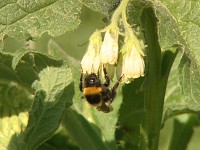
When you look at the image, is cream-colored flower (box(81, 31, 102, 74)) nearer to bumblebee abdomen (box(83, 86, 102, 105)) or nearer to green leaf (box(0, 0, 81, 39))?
green leaf (box(0, 0, 81, 39))

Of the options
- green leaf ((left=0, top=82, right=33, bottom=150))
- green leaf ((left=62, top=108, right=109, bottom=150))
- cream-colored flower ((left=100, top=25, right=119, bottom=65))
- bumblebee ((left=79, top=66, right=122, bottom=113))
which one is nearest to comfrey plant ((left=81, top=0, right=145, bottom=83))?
cream-colored flower ((left=100, top=25, right=119, bottom=65))

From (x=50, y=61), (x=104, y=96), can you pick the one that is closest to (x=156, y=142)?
(x=104, y=96)

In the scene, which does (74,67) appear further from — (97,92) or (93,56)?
(93,56)

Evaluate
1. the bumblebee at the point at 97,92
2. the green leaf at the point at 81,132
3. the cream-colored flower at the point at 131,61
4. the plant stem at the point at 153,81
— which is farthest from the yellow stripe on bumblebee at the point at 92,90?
the green leaf at the point at 81,132

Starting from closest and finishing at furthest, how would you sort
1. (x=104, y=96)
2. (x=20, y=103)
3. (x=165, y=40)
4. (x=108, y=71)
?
(x=165, y=40) < (x=108, y=71) < (x=104, y=96) < (x=20, y=103)

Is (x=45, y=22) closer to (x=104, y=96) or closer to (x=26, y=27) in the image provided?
(x=26, y=27)

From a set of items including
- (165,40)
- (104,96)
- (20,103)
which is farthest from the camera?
(20,103)
